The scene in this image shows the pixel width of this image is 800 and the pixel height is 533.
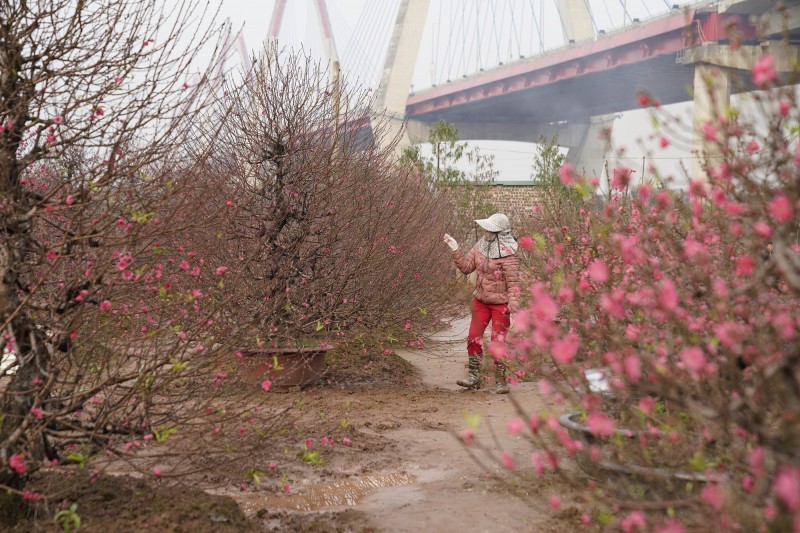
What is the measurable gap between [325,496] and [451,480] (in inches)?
34.0

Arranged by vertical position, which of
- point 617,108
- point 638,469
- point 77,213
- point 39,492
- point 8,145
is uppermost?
point 617,108

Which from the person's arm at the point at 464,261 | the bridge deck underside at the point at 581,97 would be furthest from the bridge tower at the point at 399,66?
the person's arm at the point at 464,261

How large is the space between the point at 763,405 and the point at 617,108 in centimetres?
5007

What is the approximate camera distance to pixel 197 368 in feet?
13.6

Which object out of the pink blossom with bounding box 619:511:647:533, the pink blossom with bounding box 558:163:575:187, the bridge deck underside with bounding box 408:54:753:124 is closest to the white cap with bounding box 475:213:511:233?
the pink blossom with bounding box 558:163:575:187

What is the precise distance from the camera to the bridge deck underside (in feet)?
124

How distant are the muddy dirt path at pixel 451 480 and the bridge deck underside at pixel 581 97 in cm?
2870

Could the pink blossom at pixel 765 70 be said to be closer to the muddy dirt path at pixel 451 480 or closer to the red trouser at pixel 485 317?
the muddy dirt path at pixel 451 480

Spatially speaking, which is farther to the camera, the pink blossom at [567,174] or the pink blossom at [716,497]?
the pink blossom at [567,174]

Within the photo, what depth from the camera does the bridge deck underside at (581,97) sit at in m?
37.8

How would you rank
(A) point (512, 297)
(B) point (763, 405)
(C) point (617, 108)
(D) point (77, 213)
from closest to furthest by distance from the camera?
(B) point (763, 405)
(D) point (77, 213)
(A) point (512, 297)
(C) point (617, 108)

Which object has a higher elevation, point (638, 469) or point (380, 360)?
point (638, 469)

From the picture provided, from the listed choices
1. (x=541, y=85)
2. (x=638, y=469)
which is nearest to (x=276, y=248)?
(x=638, y=469)

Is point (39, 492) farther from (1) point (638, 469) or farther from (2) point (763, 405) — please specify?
(2) point (763, 405)
